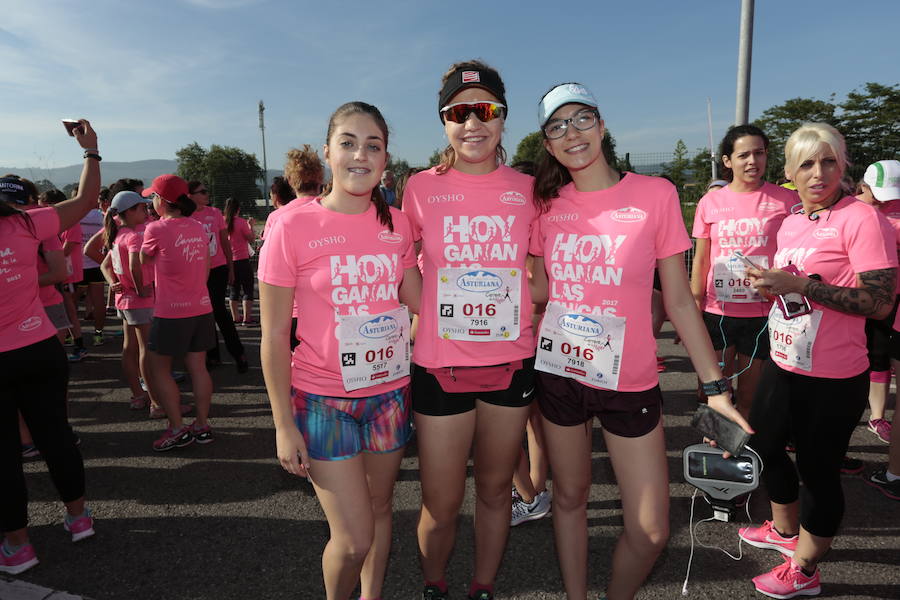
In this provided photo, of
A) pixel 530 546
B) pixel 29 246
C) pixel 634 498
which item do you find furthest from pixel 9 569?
pixel 634 498

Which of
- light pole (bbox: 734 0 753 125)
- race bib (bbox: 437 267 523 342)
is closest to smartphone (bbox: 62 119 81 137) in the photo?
race bib (bbox: 437 267 523 342)

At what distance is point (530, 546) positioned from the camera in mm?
3045

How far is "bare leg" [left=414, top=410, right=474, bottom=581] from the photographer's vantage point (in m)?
2.19

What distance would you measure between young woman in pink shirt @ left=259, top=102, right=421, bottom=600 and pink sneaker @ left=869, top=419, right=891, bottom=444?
427cm

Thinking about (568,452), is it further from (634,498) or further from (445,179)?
(445,179)

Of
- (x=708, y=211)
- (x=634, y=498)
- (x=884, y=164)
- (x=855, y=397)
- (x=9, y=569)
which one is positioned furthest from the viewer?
(x=708, y=211)

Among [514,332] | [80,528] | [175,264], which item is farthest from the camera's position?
[175,264]

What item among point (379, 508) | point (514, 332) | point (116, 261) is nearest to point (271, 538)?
point (379, 508)

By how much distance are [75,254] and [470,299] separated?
727cm

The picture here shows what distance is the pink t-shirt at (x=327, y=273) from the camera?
198 cm

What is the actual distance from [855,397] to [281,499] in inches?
130

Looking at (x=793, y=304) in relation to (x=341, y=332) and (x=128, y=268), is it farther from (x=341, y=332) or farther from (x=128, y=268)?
(x=128, y=268)

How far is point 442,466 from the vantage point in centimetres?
221

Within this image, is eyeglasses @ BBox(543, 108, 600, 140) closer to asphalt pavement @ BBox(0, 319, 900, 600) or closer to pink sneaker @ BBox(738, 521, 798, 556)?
asphalt pavement @ BBox(0, 319, 900, 600)
